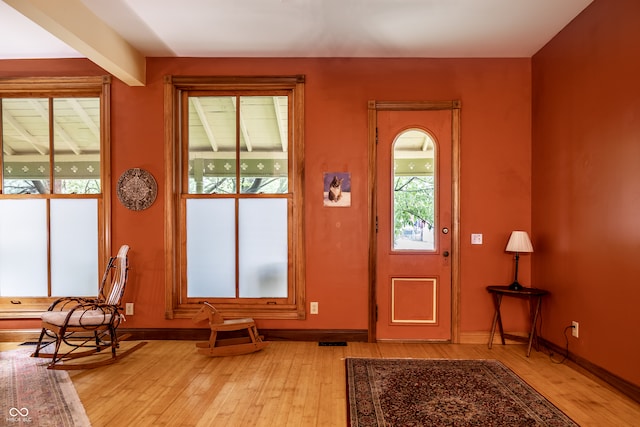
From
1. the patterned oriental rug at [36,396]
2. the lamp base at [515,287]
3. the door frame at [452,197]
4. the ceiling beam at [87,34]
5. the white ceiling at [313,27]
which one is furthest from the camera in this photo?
the door frame at [452,197]

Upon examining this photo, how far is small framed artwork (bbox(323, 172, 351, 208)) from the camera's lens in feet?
13.4

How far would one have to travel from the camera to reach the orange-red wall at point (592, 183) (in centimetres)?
274

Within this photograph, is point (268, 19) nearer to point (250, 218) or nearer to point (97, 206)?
point (250, 218)

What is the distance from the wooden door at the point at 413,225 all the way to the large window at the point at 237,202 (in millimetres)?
991

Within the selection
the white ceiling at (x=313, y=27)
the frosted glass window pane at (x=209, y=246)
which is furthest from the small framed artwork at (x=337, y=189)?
the white ceiling at (x=313, y=27)

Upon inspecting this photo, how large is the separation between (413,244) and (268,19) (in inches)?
104

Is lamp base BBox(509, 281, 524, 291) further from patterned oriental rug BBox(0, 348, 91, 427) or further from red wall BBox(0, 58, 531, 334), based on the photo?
patterned oriental rug BBox(0, 348, 91, 427)

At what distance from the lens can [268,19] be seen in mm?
3346

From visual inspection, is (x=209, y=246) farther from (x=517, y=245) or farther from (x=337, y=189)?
(x=517, y=245)

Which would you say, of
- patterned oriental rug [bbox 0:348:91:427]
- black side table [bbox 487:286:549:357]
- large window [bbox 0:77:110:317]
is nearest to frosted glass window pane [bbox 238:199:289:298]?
large window [bbox 0:77:110:317]

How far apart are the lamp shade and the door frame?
0.51m

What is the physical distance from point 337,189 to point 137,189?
7.15 feet

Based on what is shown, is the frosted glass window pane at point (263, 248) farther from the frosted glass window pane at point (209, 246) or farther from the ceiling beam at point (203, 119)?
the ceiling beam at point (203, 119)

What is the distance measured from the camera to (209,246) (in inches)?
165
